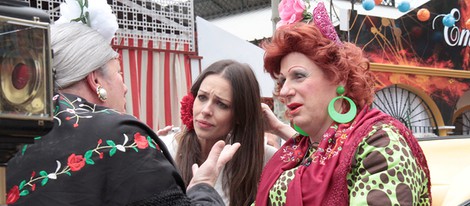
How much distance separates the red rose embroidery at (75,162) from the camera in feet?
4.93

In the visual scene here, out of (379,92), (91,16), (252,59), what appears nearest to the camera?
(91,16)

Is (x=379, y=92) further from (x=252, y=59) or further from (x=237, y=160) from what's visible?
(x=237, y=160)

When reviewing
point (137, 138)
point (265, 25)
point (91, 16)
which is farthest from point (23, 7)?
point (265, 25)

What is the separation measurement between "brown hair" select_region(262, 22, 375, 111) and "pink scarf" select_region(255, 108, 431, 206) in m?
0.09

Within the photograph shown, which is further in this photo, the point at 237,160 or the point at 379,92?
the point at 379,92

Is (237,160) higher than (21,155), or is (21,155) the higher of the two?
(21,155)

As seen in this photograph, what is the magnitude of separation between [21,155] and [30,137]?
2.02 ft

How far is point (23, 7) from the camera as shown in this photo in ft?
3.16

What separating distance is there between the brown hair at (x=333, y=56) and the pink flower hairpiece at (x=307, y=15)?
0.09 feet

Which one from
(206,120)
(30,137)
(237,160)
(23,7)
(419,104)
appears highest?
(23,7)

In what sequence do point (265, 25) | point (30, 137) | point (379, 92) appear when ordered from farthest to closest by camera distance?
point (265, 25) < point (379, 92) < point (30, 137)

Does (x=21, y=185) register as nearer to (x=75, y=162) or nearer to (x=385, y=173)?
(x=75, y=162)

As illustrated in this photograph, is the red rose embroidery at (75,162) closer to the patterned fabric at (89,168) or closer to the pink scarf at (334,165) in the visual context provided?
the patterned fabric at (89,168)

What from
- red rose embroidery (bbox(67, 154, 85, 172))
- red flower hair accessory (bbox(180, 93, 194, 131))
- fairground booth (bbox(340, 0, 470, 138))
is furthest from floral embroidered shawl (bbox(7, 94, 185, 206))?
fairground booth (bbox(340, 0, 470, 138))
